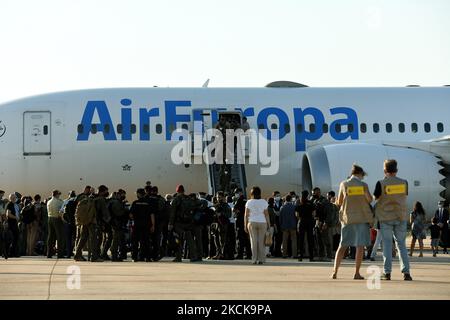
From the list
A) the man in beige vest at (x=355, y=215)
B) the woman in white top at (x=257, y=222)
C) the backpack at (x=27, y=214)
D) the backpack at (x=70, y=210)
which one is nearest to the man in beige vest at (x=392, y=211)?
the man in beige vest at (x=355, y=215)

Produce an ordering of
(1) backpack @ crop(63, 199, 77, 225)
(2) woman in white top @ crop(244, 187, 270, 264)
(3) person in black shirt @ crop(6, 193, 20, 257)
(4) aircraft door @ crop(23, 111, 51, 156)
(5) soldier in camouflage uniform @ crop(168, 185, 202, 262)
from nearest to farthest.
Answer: (2) woman in white top @ crop(244, 187, 270, 264)
(5) soldier in camouflage uniform @ crop(168, 185, 202, 262)
(1) backpack @ crop(63, 199, 77, 225)
(3) person in black shirt @ crop(6, 193, 20, 257)
(4) aircraft door @ crop(23, 111, 51, 156)

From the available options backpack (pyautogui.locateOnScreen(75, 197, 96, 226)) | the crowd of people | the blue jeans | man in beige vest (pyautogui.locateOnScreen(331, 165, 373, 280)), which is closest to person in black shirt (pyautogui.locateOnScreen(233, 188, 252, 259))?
the crowd of people

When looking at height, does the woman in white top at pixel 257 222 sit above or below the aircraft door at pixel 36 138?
below

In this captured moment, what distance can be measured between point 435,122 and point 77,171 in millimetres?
10127

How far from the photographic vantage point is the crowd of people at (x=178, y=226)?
21562mm

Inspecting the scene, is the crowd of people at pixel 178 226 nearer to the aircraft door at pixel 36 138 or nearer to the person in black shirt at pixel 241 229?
the person in black shirt at pixel 241 229

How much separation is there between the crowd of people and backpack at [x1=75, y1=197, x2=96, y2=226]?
0.06ft

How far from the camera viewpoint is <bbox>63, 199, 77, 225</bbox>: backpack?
22.9 meters

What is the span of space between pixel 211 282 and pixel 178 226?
6.23 meters

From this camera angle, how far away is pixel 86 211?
70.3 feet

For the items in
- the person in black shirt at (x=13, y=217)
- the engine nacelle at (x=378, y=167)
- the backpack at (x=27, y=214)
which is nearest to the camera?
the person in black shirt at (x=13, y=217)

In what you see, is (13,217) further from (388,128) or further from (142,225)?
(388,128)

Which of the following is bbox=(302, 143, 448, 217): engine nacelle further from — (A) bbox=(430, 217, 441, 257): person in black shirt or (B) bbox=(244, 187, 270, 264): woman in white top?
(B) bbox=(244, 187, 270, 264): woman in white top
